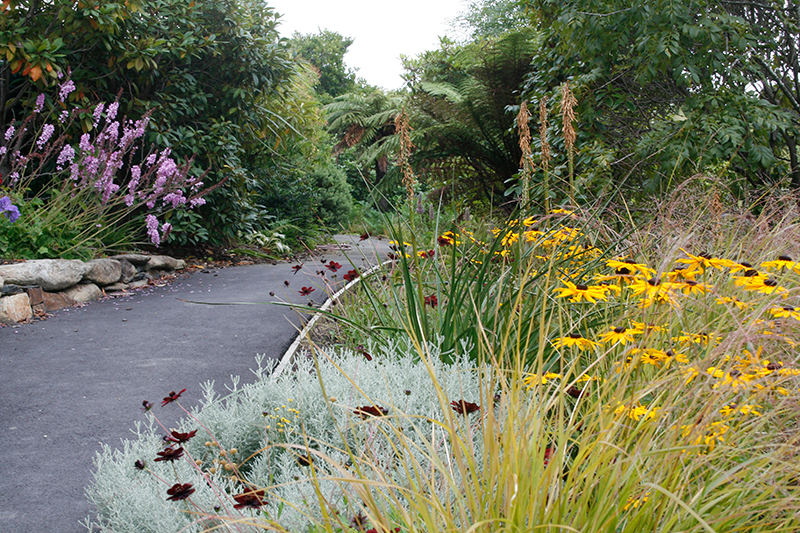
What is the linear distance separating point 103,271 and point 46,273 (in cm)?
72

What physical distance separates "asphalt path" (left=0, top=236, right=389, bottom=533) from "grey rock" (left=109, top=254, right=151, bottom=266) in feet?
1.60

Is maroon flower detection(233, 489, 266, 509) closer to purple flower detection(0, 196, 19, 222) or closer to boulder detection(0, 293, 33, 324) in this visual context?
boulder detection(0, 293, 33, 324)

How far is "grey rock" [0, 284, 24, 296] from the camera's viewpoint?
4.93m

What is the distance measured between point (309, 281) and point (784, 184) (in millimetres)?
4979

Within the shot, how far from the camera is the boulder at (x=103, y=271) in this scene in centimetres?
590

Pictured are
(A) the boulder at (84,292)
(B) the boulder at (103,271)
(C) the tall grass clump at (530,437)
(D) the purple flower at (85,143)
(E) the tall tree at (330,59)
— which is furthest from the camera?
(E) the tall tree at (330,59)

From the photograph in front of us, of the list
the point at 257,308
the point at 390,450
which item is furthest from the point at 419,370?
the point at 257,308

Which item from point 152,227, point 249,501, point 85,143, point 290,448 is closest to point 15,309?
point 152,227

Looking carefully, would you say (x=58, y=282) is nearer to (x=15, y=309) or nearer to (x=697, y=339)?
(x=15, y=309)

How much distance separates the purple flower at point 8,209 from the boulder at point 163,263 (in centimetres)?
161

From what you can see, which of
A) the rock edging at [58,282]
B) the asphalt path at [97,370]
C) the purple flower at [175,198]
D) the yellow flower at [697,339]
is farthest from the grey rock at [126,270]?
the yellow flower at [697,339]

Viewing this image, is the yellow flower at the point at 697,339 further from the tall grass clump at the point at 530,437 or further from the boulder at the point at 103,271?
the boulder at the point at 103,271

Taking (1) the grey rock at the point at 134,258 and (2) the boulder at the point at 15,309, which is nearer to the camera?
(2) the boulder at the point at 15,309

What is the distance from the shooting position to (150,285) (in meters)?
6.67
